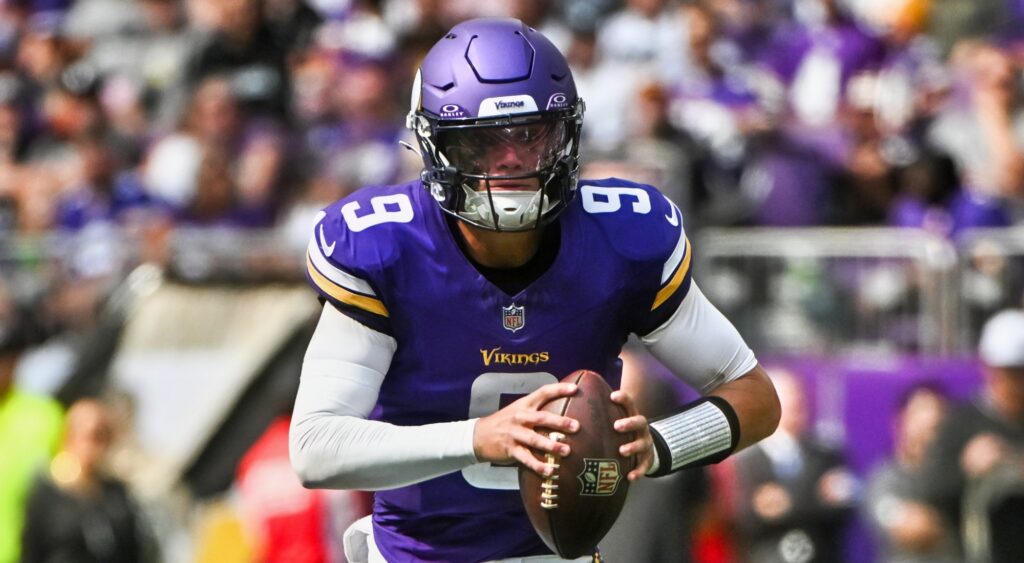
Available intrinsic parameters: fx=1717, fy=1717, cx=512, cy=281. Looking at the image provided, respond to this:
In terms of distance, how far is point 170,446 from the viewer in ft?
30.8

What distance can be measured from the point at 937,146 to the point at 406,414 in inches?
218

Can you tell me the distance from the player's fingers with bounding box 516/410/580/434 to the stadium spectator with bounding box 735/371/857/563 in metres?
4.27

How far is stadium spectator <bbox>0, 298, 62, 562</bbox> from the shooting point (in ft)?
27.4

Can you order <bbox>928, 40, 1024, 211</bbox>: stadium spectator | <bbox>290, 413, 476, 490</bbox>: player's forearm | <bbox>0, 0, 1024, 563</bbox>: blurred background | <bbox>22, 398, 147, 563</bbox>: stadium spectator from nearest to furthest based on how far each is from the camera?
<bbox>290, 413, 476, 490</bbox>: player's forearm, <bbox>0, 0, 1024, 563</bbox>: blurred background, <bbox>22, 398, 147, 563</bbox>: stadium spectator, <bbox>928, 40, 1024, 211</bbox>: stadium spectator

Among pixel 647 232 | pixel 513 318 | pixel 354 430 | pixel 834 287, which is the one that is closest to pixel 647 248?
pixel 647 232

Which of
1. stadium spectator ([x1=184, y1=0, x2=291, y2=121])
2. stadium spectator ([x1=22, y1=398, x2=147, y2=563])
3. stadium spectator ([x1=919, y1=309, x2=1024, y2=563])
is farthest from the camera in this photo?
stadium spectator ([x1=184, y1=0, x2=291, y2=121])

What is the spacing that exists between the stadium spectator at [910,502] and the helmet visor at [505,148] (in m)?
4.20

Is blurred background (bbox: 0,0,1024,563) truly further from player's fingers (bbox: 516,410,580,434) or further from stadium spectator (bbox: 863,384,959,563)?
player's fingers (bbox: 516,410,580,434)

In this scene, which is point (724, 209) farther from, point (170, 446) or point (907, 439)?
point (170, 446)

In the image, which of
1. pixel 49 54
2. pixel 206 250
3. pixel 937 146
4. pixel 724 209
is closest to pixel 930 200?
pixel 937 146

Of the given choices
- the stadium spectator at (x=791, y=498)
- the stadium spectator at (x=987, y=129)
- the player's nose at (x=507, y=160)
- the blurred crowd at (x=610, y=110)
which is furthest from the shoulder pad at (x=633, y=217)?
the stadium spectator at (x=987, y=129)

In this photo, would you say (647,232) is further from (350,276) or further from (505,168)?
(350,276)

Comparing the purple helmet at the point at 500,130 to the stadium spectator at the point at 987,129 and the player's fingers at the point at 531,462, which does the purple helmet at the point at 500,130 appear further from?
the stadium spectator at the point at 987,129

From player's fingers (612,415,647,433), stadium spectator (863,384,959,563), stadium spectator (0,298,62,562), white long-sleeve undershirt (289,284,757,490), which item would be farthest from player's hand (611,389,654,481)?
stadium spectator (0,298,62,562)
